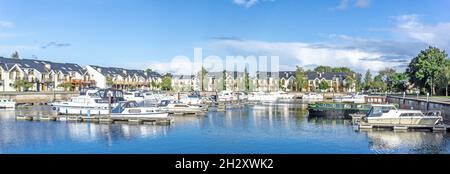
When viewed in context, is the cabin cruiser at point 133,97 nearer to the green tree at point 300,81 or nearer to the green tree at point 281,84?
the green tree at point 300,81

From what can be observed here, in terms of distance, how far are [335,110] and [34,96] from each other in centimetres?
5654

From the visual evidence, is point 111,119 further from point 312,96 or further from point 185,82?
point 185,82

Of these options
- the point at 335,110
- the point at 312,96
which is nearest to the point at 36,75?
the point at 312,96

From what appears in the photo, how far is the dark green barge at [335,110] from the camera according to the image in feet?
182

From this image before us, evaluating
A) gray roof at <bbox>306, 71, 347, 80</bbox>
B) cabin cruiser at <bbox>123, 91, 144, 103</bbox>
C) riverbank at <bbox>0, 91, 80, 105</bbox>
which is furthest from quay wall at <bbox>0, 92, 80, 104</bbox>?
gray roof at <bbox>306, 71, 347, 80</bbox>

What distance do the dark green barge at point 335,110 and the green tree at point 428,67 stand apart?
40762 millimetres

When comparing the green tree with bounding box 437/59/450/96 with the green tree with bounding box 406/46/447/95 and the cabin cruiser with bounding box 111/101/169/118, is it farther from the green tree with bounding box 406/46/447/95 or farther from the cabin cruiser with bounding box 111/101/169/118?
the cabin cruiser with bounding box 111/101/169/118

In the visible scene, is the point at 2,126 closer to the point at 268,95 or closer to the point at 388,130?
the point at 388,130

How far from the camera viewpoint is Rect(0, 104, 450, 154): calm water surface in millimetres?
29750

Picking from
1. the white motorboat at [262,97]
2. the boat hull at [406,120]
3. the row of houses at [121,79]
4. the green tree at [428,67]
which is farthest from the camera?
the white motorboat at [262,97]

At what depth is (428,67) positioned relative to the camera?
92.3 meters

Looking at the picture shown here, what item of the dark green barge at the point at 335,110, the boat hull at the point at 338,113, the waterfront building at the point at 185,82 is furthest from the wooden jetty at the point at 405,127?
the waterfront building at the point at 185,82

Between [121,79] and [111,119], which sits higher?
[121,79]
